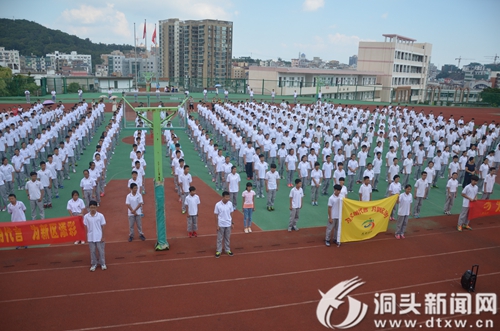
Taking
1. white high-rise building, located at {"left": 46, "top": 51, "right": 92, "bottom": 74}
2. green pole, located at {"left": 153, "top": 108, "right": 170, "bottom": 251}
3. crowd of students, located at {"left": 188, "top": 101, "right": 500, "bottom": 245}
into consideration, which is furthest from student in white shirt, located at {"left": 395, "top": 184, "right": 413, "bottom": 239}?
white high-rise building, located at {"left": 46, "top": 51, "right": 92, "bottom": 74}

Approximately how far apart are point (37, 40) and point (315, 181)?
132 metres

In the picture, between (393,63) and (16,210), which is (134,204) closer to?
(16,210)

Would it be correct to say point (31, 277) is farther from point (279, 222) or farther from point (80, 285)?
point (279, 222)

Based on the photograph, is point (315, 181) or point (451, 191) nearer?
point (451, 191)

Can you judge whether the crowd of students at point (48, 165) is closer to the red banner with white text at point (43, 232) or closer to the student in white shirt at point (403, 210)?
the red banner with white text at point (43, 232)

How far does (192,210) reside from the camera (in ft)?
31.3

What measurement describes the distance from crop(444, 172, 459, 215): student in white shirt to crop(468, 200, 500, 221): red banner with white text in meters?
0.73

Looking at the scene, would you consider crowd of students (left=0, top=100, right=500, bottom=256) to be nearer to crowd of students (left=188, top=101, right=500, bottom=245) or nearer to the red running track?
crowd of students (left=188, top=101, right=500, bottom=245)

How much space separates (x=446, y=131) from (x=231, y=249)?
15.6 meters

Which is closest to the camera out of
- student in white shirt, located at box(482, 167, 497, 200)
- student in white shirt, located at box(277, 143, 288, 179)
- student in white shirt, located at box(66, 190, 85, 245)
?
student in white shirt, located at box(66, 190, 85, 245)

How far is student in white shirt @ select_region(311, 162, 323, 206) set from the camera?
1192 cm

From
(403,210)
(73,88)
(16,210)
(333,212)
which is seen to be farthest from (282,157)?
(73,88)

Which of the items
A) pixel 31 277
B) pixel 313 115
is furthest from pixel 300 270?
pixel 313 115

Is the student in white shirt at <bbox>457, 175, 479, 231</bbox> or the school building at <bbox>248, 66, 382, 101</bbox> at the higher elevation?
the school building at <bbox>248, 66, 382, 101</bbox>
